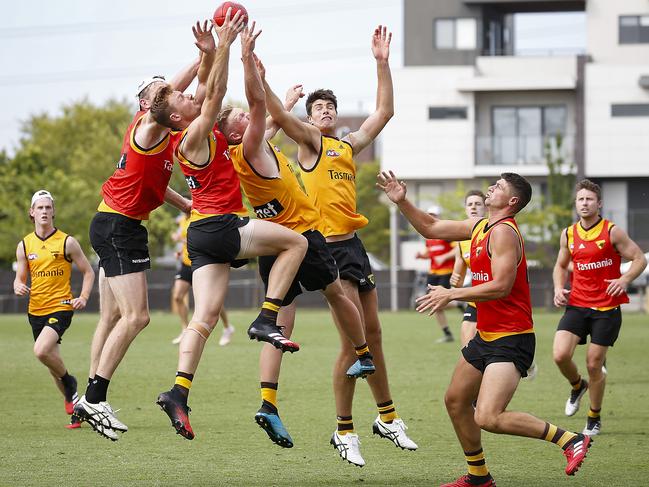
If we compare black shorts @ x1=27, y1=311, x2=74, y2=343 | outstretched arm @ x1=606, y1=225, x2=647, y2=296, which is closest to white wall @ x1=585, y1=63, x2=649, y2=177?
outstretched arm @ x1=606, y1=225, x2=647, y2=296

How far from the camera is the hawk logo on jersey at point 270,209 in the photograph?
28.9 feet

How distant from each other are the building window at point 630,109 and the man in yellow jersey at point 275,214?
40.8 m

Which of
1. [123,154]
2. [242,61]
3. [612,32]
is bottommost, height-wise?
[123,154]

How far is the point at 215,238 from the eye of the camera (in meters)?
8.51

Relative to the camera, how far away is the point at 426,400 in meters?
13.1

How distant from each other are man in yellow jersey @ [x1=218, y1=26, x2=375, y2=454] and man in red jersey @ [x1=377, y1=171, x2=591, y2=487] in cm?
92

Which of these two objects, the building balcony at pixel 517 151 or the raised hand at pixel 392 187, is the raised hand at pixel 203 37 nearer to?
the raised hand at pixel 392 187

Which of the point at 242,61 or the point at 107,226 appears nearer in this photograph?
the point at 242,61

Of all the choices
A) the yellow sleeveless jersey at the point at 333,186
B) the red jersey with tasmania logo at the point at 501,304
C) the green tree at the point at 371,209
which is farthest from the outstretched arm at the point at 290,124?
the green tree at the point at 371,209

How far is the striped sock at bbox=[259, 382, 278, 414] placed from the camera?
8.41m

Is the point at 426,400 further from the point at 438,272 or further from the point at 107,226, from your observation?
the point at 438,272

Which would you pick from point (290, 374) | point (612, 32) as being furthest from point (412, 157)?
point (290, 374)

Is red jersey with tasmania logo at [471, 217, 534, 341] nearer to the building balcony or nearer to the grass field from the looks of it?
the grass field

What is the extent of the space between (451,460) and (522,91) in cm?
4039
